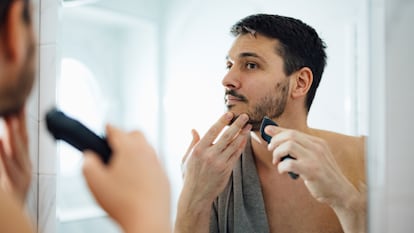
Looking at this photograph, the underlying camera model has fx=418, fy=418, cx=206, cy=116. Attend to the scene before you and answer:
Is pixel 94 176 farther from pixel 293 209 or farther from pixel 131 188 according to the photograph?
pixel 293 209

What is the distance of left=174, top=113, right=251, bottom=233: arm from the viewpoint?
2.23 feet

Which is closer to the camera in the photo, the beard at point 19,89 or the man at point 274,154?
the beard at point 19,89

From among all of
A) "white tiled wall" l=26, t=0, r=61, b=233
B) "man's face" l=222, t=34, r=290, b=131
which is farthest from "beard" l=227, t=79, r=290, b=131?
"white tiled wall" l=26, t=0, r=61, b=233

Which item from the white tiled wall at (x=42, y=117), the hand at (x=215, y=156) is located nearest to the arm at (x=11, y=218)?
the hand at (x=215, y=156)

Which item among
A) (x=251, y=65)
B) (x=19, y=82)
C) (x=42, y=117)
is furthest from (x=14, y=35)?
(x=42, y=117)

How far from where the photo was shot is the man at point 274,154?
610 millimetres

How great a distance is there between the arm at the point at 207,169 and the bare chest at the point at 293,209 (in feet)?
0.22

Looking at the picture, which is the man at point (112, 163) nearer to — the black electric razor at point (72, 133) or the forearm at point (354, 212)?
the black electric razor at point (72, 133)

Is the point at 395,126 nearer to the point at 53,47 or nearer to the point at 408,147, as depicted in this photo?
the point at 408,147

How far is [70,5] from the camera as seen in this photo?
930 mm

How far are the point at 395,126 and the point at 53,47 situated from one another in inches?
29.1

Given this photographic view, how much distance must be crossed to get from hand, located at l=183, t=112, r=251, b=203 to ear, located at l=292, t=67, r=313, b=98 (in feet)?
0.31

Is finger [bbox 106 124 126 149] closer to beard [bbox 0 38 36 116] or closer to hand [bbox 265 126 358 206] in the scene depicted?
beard [bbox 0 38 36 116]

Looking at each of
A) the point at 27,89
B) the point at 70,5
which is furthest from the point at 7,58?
the point at 70,5
